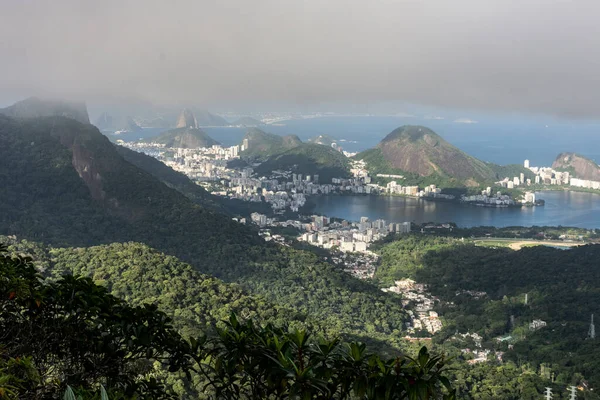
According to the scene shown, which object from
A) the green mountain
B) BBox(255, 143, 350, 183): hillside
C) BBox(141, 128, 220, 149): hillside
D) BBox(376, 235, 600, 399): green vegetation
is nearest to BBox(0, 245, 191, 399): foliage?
BBox(376, 235, 600, 399): green vegetation

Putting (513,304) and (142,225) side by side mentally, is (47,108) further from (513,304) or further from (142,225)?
(513,304)

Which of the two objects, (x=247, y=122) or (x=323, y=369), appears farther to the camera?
(x=247, y=122)

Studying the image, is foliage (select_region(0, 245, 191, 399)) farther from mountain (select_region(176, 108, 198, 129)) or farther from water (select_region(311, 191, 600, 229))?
mountain (select_region(176, 108, 198, 129))

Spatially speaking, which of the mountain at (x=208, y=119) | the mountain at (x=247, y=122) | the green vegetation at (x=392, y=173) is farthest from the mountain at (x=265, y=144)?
the mountain at (x=208, y=119)

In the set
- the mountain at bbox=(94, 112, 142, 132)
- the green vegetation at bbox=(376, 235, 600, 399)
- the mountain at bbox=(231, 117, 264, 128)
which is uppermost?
the mountain at bbox=(231, 117, 264, 128)

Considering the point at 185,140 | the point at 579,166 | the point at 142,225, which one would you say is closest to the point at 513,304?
the point at 142,225

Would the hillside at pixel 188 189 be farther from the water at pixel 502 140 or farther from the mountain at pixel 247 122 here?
the mountain at pixel 247 122
